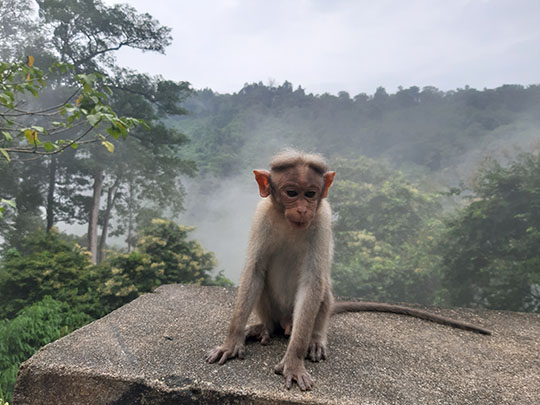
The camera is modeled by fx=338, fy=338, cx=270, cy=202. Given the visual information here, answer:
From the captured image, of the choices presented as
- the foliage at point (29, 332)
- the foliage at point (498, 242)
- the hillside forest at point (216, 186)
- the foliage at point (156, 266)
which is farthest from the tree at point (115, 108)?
the foliage at point (498, 242)

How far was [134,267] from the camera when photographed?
24.3 feet

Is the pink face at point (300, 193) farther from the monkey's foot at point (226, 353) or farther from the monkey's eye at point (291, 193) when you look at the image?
the monkey's foot at point (226, 353)

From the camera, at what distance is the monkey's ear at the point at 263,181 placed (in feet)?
7.12

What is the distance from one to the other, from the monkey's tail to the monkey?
97cm

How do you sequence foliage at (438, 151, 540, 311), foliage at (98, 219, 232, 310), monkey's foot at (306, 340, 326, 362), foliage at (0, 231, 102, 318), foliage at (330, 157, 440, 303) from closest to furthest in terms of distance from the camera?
monkey's foot at (306, 340, 326, 362), foliage at (438, 151, 540, 311), foliage at (0, 231, 102, 318), foliage at (98, 219, 232, 310), foliage at (330, 157, 440, 303)

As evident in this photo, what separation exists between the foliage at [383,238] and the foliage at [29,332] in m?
6.84

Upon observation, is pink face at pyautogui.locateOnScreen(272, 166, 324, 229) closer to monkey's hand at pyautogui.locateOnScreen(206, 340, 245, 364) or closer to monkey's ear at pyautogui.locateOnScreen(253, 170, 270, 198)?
monkey's ear at pyautogui.locateOnScreen(253, 170, 270, 198)

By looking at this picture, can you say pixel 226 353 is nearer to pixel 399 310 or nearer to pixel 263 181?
pixel 263 181

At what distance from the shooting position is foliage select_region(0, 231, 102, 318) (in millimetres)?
6789

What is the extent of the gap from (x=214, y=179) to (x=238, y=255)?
11.7 feet

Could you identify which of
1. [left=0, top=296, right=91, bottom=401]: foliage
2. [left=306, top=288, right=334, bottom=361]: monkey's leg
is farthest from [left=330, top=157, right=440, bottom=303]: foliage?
[left=306, top=288, right=334, bottom=361]: monkey's leg

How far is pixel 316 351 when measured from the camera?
2.34 metres

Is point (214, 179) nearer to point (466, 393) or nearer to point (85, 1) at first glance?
point (85, 1)

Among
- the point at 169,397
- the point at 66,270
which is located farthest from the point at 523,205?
the point at 66,270
